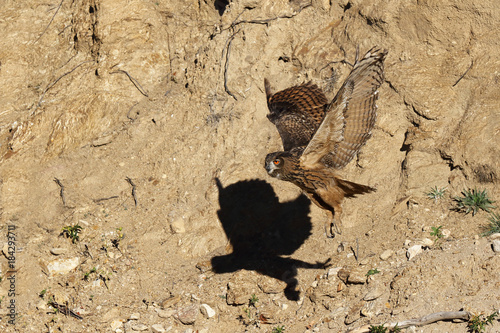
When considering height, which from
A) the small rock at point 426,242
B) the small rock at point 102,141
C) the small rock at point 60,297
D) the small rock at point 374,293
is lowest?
the small rock at point 60,297

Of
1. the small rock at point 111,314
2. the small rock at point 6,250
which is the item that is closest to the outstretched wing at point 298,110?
the small rock at point 111,314

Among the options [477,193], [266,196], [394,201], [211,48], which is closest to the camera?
[477,193]

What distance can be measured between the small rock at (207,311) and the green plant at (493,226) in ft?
9.86

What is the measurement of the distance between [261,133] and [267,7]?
5.67 feet

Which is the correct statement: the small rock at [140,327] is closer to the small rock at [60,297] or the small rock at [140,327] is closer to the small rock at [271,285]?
the small rock at [60,297]

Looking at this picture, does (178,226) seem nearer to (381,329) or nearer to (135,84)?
(135,84)

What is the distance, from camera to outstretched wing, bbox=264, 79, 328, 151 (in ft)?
20.7

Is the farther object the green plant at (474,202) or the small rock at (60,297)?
the small rock at (60,297)

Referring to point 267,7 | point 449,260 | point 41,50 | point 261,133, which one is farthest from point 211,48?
point 449,260

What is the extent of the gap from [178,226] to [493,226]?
3.63 metres

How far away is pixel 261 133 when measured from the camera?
706 centimetres

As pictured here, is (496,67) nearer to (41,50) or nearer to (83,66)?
(83,66)

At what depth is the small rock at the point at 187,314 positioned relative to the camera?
608 cm

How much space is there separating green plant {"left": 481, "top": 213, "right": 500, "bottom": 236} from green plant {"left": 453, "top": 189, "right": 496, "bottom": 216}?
0.34 feet
